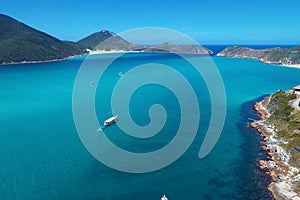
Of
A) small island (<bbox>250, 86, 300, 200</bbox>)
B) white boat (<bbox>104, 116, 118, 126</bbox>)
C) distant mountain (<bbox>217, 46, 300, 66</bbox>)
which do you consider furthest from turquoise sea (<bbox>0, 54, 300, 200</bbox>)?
distant mountain (<bbox>217, 46, 300, 66</bbox>)

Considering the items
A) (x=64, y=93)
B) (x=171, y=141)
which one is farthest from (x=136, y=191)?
(x=64, y=93)

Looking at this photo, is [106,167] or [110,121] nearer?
[106,167]

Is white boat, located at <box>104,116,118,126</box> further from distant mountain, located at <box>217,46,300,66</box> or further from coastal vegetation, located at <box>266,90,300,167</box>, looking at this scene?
distant mountain, located at <box>217,46,300,66</box>

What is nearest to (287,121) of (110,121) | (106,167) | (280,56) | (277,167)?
(277,167)

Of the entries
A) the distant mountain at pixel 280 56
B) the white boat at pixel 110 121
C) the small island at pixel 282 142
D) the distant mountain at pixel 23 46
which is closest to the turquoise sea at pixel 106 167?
the white boat at pixel 110 121

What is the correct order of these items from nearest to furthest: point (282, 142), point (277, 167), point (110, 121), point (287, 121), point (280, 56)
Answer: point (277, 167) < point (282, 142) < point (287, 121) < point (110, 121) < point (280, 56)

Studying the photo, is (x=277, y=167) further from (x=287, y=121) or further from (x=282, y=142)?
(x=287, y=121)

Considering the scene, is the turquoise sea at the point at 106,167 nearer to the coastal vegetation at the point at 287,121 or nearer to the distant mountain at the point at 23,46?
the coastal vegetation at the point at 287,121

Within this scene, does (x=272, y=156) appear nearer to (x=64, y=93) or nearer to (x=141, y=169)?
(x=141, y=169)
